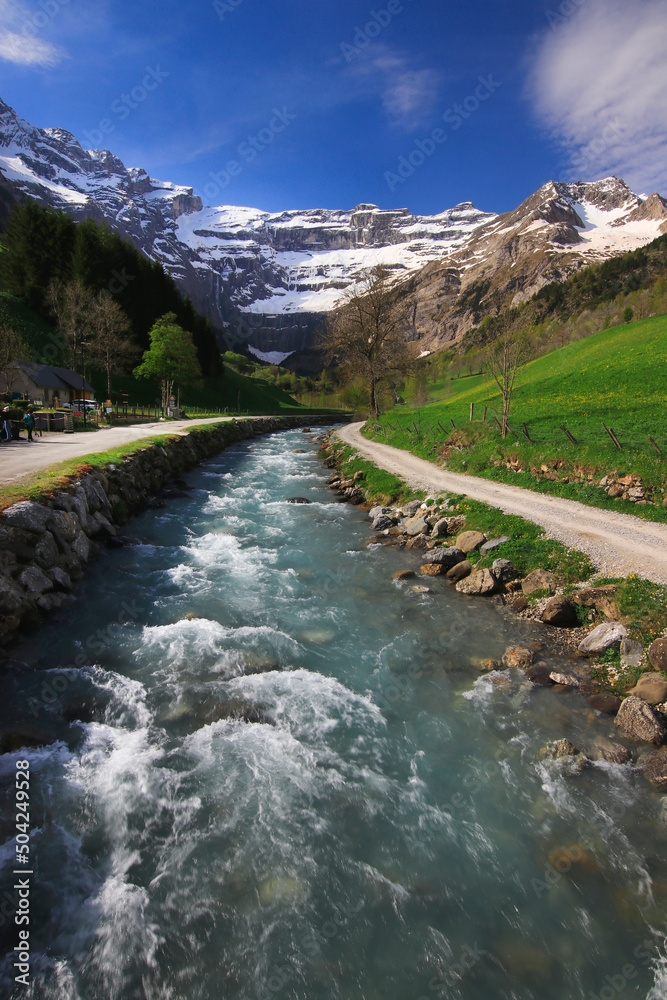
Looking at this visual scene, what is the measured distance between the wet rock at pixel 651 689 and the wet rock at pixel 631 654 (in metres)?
0.40

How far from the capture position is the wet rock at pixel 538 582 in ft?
34.5

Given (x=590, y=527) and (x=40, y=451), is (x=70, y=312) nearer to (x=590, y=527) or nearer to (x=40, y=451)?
(x=40, y=451)

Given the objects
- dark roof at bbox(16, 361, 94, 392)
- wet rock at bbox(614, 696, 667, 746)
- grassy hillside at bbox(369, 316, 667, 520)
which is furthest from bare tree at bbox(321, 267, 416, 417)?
wet rock at bbox(614, 696, 667, 746)

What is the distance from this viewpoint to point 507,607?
10719 millimetres

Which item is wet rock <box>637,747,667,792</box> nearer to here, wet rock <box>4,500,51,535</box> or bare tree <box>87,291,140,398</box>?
wet rock <box>4,500,51,535</box>

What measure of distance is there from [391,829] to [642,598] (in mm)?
6656

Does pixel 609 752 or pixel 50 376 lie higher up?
pixel 50 376

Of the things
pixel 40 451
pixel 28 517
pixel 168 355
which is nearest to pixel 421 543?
pixel 28 517

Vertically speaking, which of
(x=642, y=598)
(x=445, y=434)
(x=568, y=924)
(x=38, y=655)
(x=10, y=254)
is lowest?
(x=568, y=924)

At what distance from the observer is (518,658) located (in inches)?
337

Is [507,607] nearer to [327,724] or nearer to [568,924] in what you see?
[327,724]

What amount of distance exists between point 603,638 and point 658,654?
989 millimetres

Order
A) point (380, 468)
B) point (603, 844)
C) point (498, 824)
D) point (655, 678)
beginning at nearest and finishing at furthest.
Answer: point (603, 844)
point (498, 824)
point (655, 678)
point (380, 468)

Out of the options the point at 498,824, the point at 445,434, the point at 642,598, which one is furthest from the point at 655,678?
the point at 445,434
